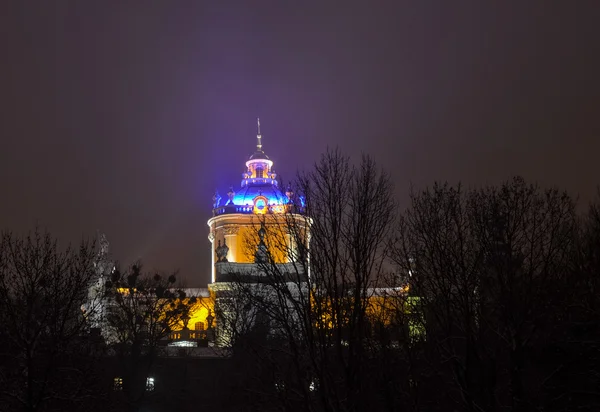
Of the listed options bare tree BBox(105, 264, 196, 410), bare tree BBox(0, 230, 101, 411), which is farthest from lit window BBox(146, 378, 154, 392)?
bare tree BBox(0, 230, 101, 411)

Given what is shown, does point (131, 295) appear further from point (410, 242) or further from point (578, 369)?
point (578, 369)

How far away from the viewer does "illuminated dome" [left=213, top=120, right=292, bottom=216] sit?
337 ft

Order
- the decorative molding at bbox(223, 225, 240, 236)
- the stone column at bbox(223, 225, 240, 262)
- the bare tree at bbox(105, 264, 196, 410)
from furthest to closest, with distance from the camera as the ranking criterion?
the decorative molding at bbox(223, 225, 240, 236) < the stone column at bbox(223, 225, 240, 262) < the bare tree at bbox(105, 264, 196, 410)

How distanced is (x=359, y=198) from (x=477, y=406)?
678cm

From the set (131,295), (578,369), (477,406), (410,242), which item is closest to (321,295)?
(477,406)

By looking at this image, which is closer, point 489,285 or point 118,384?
point 489,285

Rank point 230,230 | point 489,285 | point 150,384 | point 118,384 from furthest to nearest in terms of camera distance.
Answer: point 230,230, point 150,384, point 118,384, point 489,285

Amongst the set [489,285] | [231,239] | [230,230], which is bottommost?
[489,285]

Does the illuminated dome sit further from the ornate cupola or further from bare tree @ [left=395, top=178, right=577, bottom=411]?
bare tree @ [left=395, top=178, right=577, bottom=411]

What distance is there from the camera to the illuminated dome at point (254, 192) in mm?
102625

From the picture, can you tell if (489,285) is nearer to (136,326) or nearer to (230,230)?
(136,326)

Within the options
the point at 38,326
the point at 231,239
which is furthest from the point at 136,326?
the point at 231,239

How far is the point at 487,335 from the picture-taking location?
32.8 meters

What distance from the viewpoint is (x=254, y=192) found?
345ft
